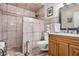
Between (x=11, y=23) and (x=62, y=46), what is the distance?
35.8 inches

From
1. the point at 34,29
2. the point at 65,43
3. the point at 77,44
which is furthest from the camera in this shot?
the point at 34,29

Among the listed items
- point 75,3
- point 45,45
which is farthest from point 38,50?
point 75,3

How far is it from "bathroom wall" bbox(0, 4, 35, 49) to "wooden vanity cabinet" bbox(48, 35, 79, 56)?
52 centimetres

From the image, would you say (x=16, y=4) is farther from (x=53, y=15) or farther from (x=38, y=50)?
(x=38, y=50)

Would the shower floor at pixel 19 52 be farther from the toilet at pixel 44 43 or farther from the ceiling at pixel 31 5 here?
the ceiling at pixel 31 5

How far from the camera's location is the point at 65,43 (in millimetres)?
1958

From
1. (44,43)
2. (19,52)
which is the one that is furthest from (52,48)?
(19,52)

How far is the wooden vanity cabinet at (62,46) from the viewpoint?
185 centimetres

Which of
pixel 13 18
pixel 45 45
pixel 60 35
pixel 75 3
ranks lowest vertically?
pixel 45 45

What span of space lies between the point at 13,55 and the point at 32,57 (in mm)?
320

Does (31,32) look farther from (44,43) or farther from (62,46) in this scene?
(62,46)

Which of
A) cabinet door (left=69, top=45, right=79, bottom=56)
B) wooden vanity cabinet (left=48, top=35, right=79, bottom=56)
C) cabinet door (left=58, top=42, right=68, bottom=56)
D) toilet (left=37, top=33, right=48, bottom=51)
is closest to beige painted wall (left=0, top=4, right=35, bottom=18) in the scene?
toilet (left=37, top=33, right=48, bottom=51)

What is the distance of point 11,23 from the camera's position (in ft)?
6.64

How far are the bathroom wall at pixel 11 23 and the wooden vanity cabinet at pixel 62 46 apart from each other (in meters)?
0.52
